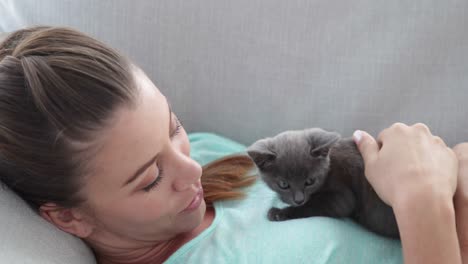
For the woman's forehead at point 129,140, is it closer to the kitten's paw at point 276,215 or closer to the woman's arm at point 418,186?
the kitten's paw at point 276,215

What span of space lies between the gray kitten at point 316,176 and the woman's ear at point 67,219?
0.46 meters

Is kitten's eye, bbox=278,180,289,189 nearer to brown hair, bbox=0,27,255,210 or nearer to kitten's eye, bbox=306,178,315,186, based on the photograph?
kitten's eye, bbox=306,178,315,186

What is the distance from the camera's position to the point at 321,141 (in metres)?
1.29

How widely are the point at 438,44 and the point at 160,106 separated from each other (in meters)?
0.82

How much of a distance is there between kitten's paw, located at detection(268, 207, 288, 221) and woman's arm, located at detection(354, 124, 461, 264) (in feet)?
0.82

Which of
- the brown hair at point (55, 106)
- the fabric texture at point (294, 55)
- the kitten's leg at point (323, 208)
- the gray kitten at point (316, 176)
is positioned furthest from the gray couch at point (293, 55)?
the brown hair at point (55, 106)

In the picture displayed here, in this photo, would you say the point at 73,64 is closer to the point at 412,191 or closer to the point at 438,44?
the point at 412,191

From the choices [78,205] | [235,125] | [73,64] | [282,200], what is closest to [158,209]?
[78,205]

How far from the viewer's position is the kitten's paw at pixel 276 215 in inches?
49.0

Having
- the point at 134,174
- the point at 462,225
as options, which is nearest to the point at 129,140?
the point at 134,174

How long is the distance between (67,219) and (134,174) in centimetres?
21

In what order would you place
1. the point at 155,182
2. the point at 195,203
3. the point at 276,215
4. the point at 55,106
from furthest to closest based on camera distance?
the point at 276,215 → the point at 195,203 → the point at 155,182 → the point at 55,106

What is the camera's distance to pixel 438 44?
4.50 feet

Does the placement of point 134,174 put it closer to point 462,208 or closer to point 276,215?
point 276,215
